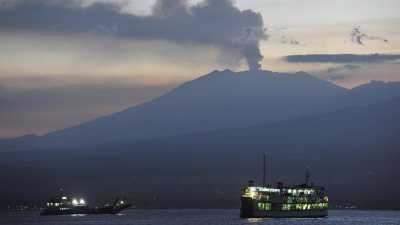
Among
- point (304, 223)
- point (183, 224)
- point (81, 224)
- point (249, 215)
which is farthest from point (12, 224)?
point (304, 223)

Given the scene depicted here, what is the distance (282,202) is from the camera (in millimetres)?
151500

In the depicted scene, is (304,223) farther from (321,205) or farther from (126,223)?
(126,223)

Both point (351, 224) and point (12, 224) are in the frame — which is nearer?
point (351, 224)

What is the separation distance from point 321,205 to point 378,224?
14.4 m

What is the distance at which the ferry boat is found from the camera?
146 m

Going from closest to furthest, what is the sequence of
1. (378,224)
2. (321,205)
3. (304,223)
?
(304,223), (378,224), (321,205)

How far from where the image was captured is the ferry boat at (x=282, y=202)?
14588 centimetres

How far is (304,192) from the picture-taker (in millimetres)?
155625

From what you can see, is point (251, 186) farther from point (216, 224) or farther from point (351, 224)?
point (351, 224)

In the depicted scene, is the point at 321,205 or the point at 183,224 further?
the point at 321,205

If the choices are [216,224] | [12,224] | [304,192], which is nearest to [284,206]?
[304,192]

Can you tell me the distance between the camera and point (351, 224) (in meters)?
147

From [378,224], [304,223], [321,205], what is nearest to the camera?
[304,223]

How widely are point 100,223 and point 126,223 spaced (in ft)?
15.2
